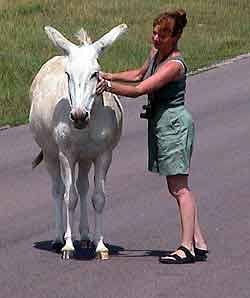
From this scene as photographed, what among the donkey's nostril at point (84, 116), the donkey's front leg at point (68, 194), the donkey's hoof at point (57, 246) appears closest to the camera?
the donkey's nostril at point (84, 116)

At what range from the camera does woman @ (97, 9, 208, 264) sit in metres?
10.3

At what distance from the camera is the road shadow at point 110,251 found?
1074cm

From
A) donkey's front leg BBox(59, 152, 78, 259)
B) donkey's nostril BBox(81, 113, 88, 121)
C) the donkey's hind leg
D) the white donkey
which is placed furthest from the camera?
the donkey's hind leg

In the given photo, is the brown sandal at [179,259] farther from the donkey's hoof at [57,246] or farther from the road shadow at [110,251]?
the donkey's hoof at [57,246]

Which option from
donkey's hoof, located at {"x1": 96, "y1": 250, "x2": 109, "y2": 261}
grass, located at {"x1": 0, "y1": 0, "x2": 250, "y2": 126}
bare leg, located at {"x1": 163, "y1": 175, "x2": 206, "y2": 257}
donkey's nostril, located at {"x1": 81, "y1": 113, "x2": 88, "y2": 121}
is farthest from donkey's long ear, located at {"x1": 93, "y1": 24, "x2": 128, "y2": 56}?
grass, located at {"x1": 0, "y1": 0, "x2": 250, "y2": 126}

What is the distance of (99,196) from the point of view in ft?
35.4

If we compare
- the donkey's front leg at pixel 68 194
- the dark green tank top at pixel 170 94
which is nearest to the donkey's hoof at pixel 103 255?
the donkey's front leg at pixel 68 194

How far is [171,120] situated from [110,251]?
1.31m

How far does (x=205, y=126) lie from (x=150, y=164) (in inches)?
332

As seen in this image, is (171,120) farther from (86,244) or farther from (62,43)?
(86,244)

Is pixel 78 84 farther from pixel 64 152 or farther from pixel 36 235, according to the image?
pixel 36 235

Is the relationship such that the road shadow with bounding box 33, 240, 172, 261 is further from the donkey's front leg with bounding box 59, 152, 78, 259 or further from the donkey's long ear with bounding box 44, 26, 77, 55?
the donkey's long ear with bounding box 44, 26, 77, 55

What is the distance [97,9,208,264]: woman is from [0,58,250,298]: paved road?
27 cm

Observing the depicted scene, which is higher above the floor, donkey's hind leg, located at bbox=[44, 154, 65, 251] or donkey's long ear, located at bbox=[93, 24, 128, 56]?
donkey's long ear, located at bbox=[93, 24, 128, 56]
